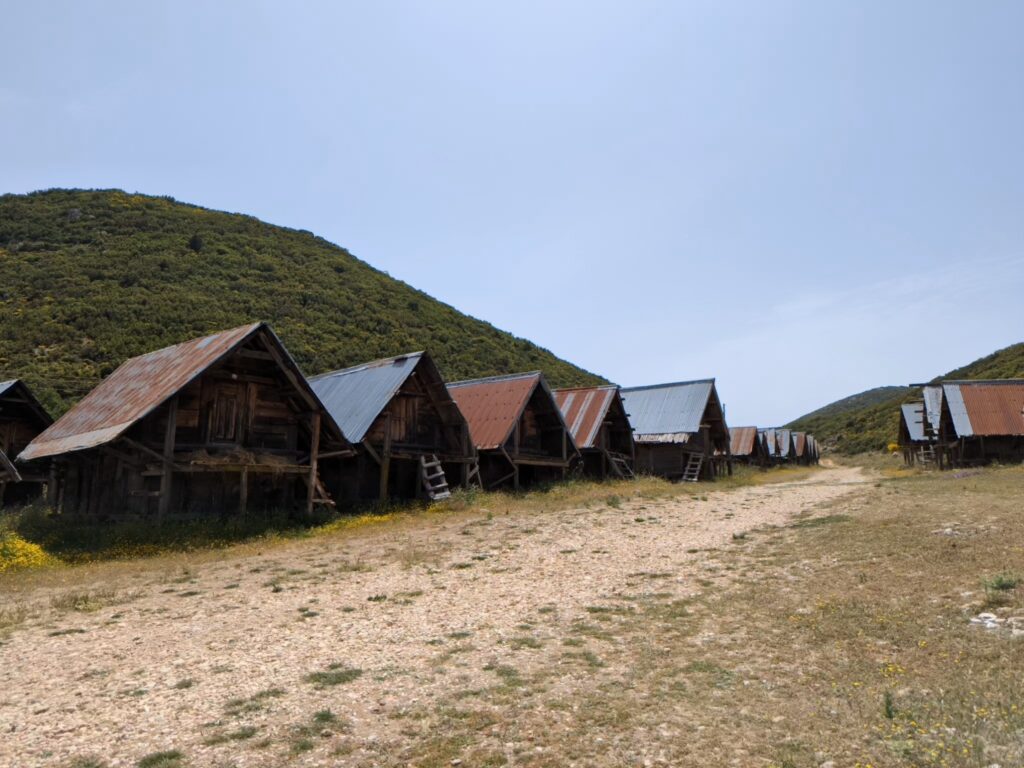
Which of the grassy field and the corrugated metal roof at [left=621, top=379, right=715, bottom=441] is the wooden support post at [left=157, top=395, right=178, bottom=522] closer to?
the grassy field

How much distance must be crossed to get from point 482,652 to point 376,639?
154 centimetres

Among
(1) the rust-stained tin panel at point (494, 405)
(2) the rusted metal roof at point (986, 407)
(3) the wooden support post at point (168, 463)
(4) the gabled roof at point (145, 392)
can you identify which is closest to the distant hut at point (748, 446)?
(2) the rusted metal roof at point (986, 407)

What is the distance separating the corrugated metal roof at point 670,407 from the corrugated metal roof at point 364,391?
59.1ft

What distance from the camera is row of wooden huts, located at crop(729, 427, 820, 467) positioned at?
221 feet

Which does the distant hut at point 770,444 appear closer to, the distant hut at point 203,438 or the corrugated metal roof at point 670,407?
the corrugated metal roof at point 670,407

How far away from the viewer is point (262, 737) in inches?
238

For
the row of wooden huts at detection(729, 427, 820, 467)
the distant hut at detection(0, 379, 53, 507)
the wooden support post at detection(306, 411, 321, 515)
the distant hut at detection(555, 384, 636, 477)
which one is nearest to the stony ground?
the wooden support post at detection(306, 411, 321, 515)

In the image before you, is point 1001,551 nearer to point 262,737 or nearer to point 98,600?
point 262,737

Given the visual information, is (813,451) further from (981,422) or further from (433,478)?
(433,478)

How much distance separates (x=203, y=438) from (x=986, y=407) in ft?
129

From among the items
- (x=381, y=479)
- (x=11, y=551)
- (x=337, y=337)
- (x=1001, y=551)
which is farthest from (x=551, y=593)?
(x=337, y=337)

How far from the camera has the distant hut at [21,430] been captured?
29.0 m

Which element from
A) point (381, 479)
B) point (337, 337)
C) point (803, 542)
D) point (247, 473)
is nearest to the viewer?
point (803, 542)

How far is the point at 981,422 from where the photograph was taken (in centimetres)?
3838
